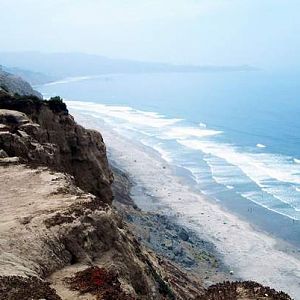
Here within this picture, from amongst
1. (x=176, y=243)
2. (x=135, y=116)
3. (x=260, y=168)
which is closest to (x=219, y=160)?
(x=260, y=168)

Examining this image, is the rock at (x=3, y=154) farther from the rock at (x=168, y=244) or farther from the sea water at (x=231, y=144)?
the sea water at (x=231, y=144)

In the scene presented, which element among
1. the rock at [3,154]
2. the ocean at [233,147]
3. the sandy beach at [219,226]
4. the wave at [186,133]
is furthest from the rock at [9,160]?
the wave at [186,133]

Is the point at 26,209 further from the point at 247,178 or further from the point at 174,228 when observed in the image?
the point at 247,178

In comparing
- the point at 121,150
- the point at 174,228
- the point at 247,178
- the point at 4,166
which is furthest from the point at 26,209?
the point at 121,150

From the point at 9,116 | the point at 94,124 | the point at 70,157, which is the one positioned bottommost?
the point at 94,124

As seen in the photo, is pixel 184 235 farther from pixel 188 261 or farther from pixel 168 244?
pixel 188 261

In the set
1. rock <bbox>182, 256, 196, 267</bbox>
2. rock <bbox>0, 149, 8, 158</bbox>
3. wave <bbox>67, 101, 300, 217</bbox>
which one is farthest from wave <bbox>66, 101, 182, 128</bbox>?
rock <bbox>0, 149, 8, 158</bbox>

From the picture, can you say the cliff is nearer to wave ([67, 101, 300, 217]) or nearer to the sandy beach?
the sandy beach
